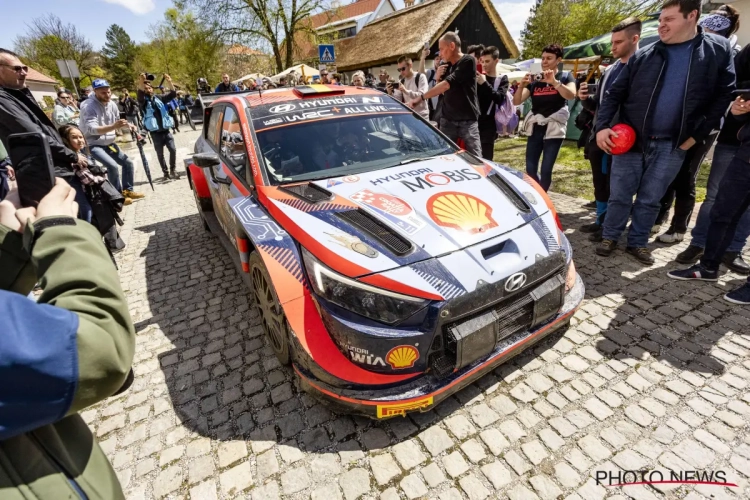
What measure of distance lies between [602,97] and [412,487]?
4243 mm

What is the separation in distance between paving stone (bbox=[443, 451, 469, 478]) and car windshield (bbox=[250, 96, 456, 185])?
2.02 meters

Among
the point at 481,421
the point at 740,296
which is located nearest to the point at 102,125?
the point at 481,421

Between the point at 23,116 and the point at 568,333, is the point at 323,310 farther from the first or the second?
the point at 23,116

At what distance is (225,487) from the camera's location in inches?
76.4

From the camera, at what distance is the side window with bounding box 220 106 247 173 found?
317 cm

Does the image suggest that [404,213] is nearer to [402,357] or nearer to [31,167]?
→ [402,357]

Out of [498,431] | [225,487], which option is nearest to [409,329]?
[498,431]

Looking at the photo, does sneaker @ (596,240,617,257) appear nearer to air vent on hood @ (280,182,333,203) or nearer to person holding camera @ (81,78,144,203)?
air vent on hood @ (280,182,333,203)

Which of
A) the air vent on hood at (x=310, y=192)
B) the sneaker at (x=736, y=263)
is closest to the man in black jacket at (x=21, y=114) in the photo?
the air vent on hood at (x=310, y=192)

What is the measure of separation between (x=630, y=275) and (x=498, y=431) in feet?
8.16

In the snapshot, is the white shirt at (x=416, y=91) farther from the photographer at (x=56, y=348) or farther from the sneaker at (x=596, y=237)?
the photographer at (x=56, y=348)

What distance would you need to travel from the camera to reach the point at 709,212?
3730mm

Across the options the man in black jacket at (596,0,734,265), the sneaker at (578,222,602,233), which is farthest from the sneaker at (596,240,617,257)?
the sneaker at (578,222,602,233)

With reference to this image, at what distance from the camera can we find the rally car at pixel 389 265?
6.50ft
